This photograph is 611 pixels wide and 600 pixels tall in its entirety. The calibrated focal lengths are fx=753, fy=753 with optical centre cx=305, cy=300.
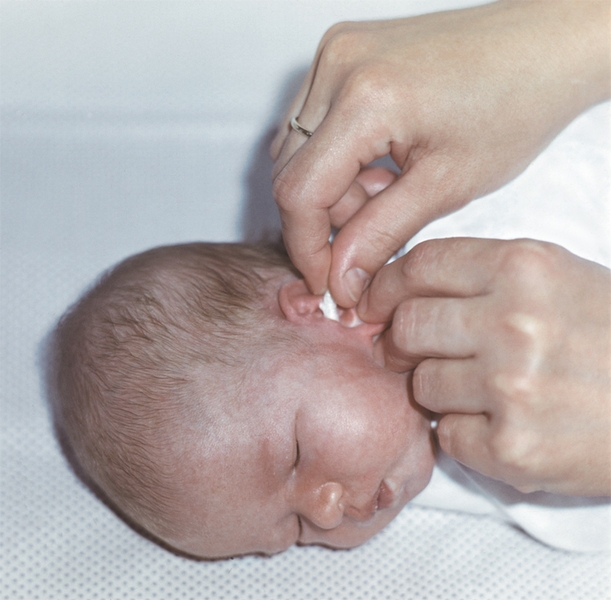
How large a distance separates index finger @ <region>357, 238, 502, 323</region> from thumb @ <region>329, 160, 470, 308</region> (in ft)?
0.11

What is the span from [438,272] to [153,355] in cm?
48

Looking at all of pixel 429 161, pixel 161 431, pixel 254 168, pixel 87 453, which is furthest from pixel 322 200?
pixel 254 168

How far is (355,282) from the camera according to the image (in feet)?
4.09

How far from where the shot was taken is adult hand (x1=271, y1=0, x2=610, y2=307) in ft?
3.78

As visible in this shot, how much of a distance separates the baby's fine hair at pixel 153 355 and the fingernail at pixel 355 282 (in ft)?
0.46

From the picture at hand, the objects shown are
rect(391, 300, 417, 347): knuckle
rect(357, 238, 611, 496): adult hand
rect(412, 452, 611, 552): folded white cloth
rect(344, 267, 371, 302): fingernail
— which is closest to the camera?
rect(357, 238, 611, 496): adult hand

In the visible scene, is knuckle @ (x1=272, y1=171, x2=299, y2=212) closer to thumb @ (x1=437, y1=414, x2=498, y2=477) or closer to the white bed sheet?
the white bed sheet

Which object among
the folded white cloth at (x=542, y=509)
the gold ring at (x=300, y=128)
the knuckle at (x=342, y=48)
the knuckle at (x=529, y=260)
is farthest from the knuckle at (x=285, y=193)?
the folded white cloth at (x=542, y=509)

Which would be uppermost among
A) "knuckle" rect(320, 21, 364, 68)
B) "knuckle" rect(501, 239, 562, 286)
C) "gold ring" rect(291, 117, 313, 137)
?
"knuckle" rect(320, 21, 364, 68)

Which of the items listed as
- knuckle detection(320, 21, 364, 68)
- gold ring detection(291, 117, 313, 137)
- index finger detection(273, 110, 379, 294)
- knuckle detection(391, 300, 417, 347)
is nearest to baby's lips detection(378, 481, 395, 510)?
knuckle detection(391, 300, 417, 347)

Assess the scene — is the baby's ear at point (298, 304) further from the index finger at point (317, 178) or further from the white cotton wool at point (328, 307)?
the index finger at point (317, 178)

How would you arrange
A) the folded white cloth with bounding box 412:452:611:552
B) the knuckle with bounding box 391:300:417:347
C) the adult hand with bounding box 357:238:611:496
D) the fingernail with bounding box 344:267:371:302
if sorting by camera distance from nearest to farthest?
1. the adult hand with bounding box 357:238:611:496
2. the knuckle with bounding box 391:300:417:347
3. the fingernail with bounding box 344:267:371:302
4. the folded white cloth with bounding box 412:452:611:552

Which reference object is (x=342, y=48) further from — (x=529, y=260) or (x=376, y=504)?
(x=376, y=504)

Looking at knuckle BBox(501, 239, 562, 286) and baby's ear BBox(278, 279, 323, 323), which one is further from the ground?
knuckle BBox(501, 239, 562, 286)
